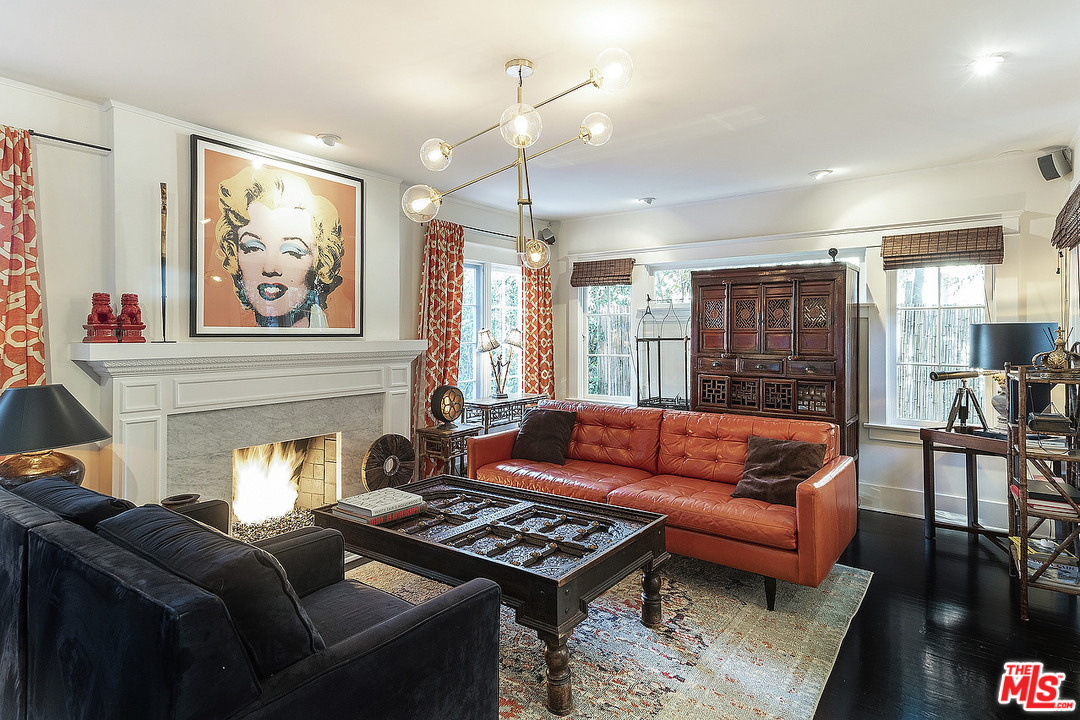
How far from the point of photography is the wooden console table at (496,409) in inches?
199

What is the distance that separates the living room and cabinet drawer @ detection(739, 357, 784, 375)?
32.4 inches

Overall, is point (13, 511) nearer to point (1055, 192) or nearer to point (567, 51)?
point (567, 51)

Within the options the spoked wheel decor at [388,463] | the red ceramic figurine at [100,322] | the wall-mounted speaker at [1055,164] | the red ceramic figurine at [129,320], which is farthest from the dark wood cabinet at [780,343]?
the red ceramic figurine at [100,322]

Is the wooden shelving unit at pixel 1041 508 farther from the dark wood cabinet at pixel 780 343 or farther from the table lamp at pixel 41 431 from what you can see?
the table lamp at pixel 41 431

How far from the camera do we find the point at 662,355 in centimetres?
593

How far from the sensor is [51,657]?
4.50ft

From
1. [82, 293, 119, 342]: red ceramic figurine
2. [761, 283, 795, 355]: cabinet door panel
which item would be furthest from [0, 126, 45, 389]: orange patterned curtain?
[761, 283, 795, 355]: cabinet door panel

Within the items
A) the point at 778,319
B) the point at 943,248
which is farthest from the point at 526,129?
the point at 943,248

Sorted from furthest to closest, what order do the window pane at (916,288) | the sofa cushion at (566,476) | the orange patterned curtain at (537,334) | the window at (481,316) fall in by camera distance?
the orange patterned curtain at (537,334) → the window at (481,316) → the window pane at (916,288) → the sofa cushion at (566,476)

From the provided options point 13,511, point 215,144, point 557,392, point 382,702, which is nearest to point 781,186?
point 557,392

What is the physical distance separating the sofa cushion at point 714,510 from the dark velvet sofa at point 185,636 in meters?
1.68

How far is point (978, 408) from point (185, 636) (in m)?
4.48

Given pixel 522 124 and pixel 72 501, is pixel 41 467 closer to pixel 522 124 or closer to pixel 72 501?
pixel 72 501

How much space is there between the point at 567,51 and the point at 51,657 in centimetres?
272
